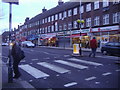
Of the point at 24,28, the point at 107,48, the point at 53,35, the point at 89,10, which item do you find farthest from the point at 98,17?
the point at 24,28

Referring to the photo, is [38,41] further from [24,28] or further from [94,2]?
[94,2]

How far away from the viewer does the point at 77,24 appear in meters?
35.0

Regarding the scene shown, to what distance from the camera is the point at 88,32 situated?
31.4 m

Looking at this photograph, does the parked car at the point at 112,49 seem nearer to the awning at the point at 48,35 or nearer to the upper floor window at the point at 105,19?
the upper floor window at the point at 105,19

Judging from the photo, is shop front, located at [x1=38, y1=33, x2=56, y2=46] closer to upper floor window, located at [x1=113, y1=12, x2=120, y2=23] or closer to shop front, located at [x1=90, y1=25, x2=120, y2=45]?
shop front, located at [x1=90, y1=25, x2=120, y2=45]

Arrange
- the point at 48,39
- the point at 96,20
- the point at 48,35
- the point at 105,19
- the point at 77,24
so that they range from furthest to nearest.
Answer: the point at 48,35 → the point at 48,39 → the point at 77,24 → the point at 96,20 → the point at 105,19

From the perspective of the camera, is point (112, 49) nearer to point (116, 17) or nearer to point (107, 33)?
point (116, 17)

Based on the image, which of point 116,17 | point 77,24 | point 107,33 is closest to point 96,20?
point 107,33

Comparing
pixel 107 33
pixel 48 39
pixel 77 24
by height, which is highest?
pixel 77 24

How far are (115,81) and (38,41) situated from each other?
158ft

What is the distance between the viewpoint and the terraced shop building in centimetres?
2706

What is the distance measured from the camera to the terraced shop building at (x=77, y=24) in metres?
27.1

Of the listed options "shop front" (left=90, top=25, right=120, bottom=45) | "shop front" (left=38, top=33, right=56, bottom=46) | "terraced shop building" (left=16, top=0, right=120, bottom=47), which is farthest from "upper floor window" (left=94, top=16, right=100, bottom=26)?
"shop front" (left=38, top=33, right=56, bottom=46)

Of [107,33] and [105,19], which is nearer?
[107,33]
